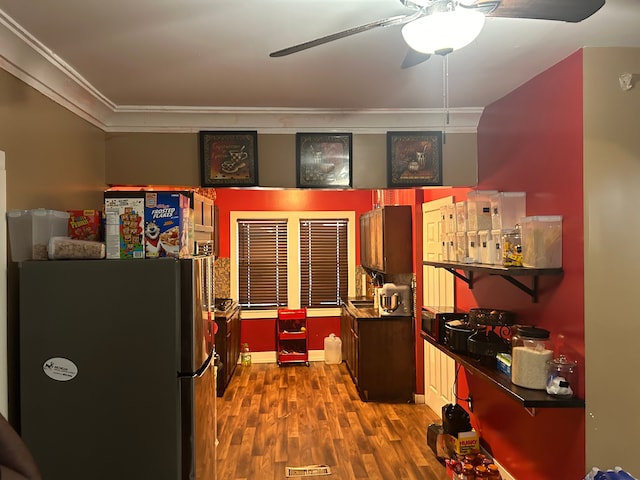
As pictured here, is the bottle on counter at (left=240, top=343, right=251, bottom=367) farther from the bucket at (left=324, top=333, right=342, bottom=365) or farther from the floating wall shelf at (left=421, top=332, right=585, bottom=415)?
the floating wall shelf at (left=421, top=332, right=585, bottom=415)

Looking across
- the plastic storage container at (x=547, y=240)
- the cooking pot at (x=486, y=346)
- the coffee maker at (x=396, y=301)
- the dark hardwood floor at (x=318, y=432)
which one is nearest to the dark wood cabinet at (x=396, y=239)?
the coffee maker at (x=396, y=301)

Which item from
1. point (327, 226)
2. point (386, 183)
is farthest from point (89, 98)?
point (327, 226)

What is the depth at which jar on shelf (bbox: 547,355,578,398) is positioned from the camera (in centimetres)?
224

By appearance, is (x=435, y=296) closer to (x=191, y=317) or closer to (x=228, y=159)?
(x=228, y=159)

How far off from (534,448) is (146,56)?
2907 mm

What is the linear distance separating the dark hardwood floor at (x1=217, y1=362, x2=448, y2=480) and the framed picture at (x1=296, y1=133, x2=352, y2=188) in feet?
6.74

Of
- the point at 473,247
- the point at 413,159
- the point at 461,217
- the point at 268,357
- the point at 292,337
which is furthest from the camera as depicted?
the point at 268,357

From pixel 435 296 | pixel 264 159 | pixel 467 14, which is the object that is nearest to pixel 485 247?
pixel 264 159

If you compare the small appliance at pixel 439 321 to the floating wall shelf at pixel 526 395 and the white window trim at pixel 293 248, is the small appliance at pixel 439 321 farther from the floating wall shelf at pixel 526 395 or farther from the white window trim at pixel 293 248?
the white window trim at pixel 293 248

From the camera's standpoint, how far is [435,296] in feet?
14.9

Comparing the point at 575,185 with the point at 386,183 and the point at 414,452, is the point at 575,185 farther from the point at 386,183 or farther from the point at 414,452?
the point at 414,452

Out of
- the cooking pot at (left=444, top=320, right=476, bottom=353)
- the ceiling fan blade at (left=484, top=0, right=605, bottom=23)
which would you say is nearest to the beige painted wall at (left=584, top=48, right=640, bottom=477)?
the cooking pot at (left=444, top=320, right=476, bottom=353)

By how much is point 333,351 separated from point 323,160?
12.6 ft

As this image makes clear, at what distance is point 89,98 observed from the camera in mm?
2896
